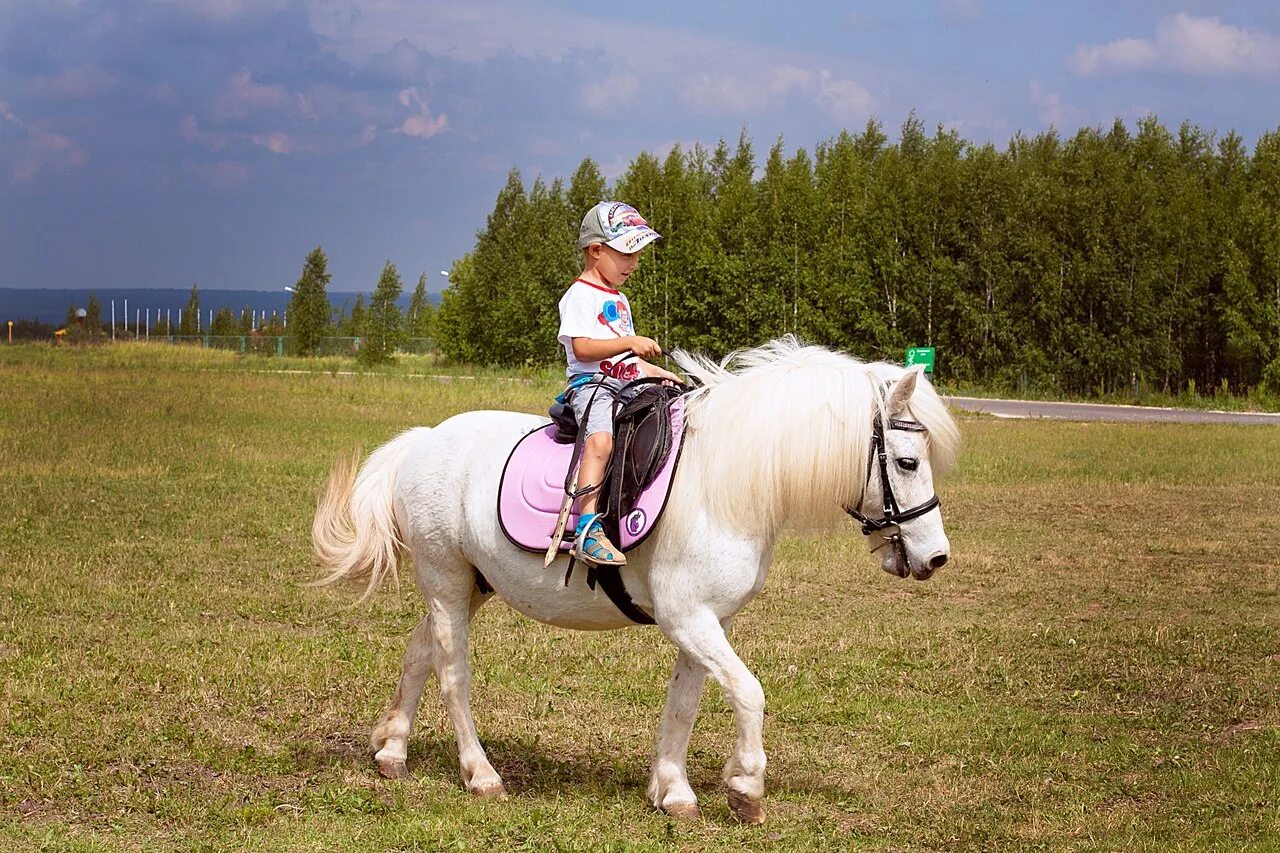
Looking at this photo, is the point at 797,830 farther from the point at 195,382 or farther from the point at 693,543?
the point at 195,382

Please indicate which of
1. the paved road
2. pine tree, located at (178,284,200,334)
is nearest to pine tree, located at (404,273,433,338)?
pine tree, located at (178,284,200,334)

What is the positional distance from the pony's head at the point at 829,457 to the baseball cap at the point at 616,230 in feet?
2.71

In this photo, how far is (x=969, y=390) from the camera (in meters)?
42.6

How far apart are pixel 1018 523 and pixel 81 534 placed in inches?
390

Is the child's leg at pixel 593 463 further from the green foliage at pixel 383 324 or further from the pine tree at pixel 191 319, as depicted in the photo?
the pine tree at pixel 191 319

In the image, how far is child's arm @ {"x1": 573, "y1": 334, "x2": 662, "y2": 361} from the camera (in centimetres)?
574

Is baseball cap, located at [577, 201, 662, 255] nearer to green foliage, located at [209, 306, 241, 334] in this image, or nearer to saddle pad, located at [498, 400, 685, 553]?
saddle pad, located at [498, 400, 685, 553]

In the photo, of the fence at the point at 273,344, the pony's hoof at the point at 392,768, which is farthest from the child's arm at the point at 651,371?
the fence at the point at 273,344

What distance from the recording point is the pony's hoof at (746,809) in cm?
565

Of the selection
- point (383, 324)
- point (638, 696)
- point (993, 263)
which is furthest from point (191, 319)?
point (638, 696)

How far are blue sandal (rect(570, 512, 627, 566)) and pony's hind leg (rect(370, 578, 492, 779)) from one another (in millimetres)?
1002

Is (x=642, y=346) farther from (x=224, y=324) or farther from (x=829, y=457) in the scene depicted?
(x=224, y=324)

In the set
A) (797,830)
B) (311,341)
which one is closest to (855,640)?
(797,830)

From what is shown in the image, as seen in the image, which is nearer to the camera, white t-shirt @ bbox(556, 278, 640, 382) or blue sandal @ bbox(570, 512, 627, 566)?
blue sandal @ bbox(570, 512, 627, 566)
